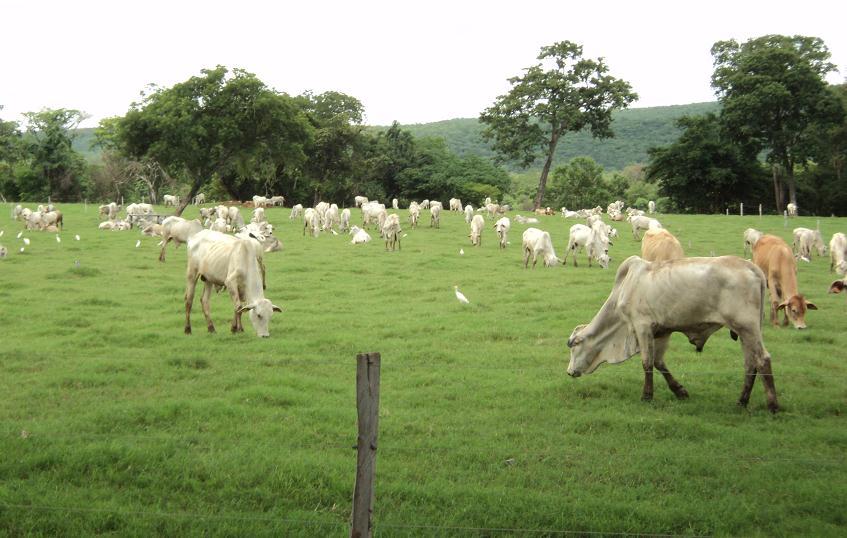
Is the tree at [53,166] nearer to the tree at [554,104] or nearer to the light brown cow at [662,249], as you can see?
the tree at [554,104]

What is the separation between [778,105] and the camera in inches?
1973

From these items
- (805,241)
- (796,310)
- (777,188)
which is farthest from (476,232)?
(777,188)

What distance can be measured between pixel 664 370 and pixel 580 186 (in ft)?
196

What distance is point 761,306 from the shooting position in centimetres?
934

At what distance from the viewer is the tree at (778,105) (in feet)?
162

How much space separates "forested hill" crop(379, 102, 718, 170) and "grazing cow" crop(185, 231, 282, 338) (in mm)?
94783

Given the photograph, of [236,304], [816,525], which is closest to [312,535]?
[816,525]

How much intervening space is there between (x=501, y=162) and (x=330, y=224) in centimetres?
2422

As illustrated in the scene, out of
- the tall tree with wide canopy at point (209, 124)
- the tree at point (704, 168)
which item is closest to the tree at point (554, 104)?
the tree at point (704, 168)

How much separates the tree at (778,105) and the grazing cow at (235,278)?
43743 mm

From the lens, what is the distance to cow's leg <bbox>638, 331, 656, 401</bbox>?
962cm

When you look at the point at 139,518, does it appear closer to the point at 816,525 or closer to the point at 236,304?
the point at 816,525

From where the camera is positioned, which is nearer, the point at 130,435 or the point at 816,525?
the point at 816,525

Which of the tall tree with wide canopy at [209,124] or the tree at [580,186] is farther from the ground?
the tall tree with wide canopy at [209,124]
